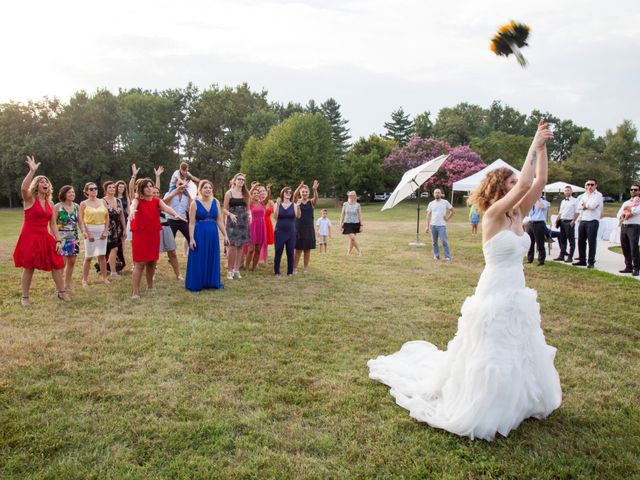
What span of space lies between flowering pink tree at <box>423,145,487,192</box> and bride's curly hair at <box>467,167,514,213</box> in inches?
1645

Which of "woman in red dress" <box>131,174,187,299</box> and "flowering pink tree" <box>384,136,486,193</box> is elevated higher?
"flowering pink tree" <box>384,136,486,193</box>

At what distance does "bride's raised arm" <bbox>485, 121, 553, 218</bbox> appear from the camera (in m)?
3.20

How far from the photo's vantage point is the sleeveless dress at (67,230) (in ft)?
25.5

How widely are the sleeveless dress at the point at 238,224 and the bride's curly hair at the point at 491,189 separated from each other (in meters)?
6.06

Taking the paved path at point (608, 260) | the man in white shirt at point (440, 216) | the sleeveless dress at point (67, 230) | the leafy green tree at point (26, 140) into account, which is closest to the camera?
the sleeveless dress at point (67, 230)

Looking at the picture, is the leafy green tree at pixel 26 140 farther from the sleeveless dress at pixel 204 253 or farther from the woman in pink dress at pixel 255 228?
the sleeveless dress at pixel 204 253

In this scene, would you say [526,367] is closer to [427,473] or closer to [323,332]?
[427,473]

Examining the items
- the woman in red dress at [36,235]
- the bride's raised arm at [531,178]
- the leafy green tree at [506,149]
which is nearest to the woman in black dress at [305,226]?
the woman in red dress at [36,235]

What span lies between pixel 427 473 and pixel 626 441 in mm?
1612

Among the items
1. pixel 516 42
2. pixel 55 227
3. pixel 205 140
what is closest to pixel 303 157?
pixel 205 140

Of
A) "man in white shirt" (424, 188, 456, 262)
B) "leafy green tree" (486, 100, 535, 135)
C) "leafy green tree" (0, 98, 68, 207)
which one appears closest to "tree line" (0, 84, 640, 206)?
"leafy green tree" (0, 98, 68, 207)

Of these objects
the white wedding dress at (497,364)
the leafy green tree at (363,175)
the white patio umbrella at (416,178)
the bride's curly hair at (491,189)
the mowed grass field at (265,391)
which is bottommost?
the mowed grass field at (265,391)

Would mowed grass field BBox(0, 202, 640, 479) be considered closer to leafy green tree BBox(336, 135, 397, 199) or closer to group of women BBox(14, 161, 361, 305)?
group of women BBox(14, 161, 361, 305)

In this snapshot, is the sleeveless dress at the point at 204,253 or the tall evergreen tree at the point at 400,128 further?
the tall evergreen tree at the point at 400,128
